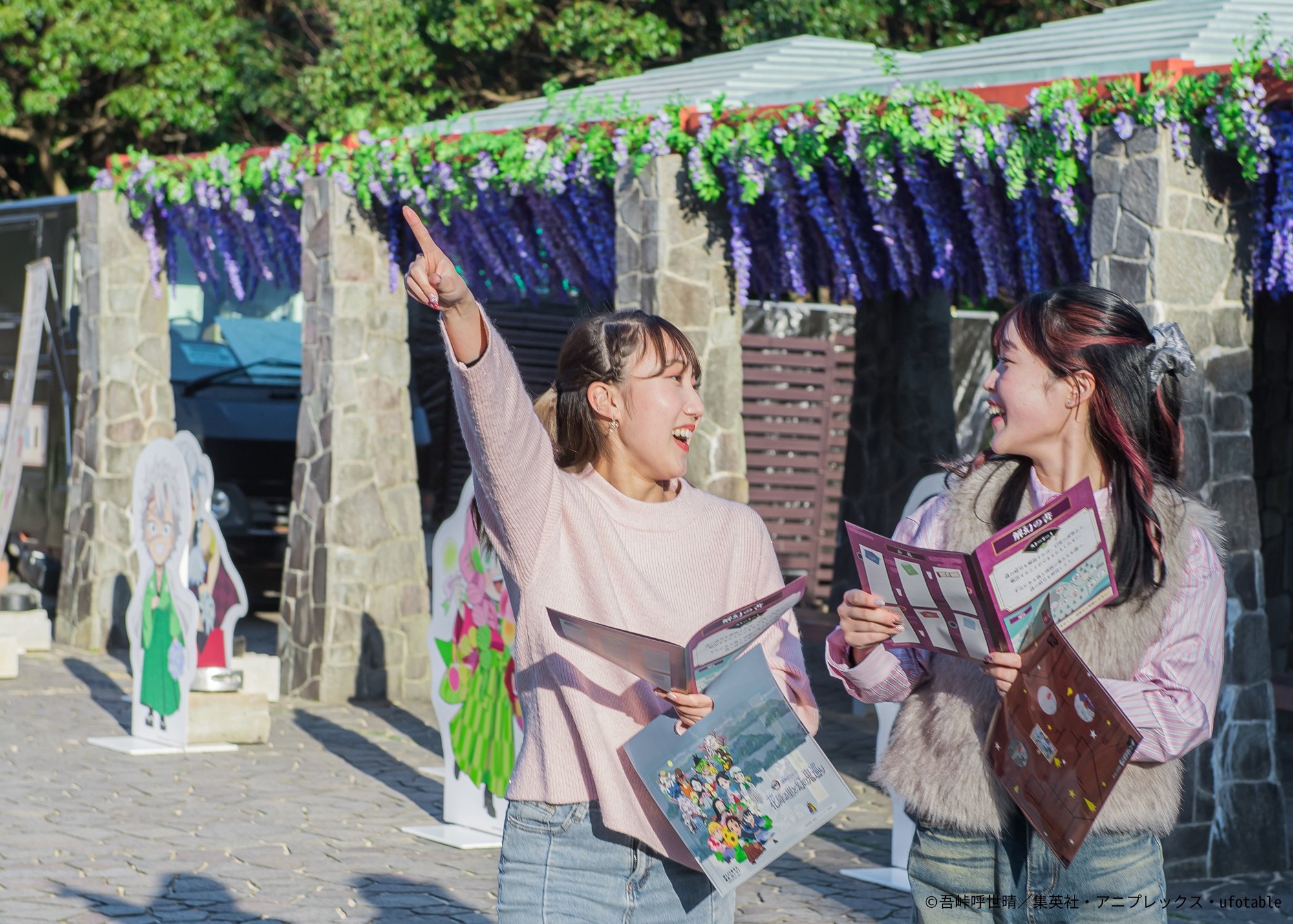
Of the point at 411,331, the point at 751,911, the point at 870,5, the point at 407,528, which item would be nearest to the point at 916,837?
the point at 751,911

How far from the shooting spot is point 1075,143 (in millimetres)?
7195

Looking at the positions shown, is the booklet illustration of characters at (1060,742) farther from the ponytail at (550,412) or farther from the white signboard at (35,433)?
the white signboard at (35,433)

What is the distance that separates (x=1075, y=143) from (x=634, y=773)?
16.7ft

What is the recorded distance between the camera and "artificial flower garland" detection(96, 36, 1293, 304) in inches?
271

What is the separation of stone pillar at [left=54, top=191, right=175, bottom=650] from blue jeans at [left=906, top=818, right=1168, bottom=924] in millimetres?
11003

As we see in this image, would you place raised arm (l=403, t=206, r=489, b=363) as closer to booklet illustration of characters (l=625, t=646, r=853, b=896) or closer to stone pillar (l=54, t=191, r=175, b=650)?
booklet illustration of characters (l=625, t=646, r=853, b=896)

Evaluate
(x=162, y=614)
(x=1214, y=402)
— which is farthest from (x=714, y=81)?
(x=162, y=614)

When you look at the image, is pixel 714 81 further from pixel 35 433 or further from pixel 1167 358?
pixel 35 433

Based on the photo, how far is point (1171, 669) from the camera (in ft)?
9.37

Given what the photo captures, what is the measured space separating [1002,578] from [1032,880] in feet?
1.99

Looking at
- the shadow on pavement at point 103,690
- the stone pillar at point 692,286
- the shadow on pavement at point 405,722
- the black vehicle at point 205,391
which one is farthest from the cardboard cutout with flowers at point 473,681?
the black vehicle at point 205,391

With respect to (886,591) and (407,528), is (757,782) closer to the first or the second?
(886,591)

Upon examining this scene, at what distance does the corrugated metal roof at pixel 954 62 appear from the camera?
7.36 m

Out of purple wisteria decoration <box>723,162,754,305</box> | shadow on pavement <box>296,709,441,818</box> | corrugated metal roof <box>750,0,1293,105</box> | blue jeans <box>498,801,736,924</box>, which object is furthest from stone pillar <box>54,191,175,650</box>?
blue jeans <box>498,801,736,924</box>
